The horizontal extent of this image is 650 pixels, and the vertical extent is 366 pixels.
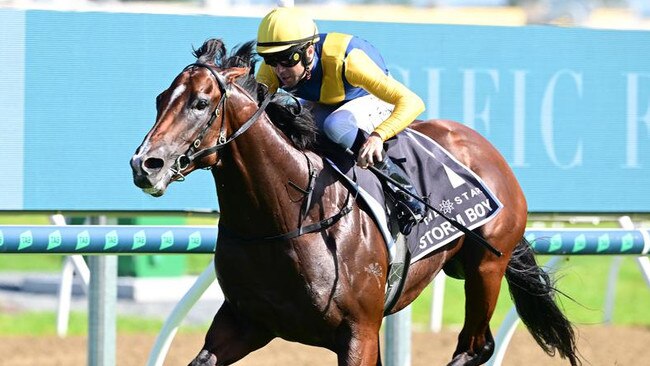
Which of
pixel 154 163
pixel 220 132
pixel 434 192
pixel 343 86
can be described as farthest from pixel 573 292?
pixel 154 163

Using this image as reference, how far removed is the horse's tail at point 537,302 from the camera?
16.7 feet

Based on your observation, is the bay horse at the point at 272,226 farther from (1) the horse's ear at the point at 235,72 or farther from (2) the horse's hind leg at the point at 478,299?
(2) the horse's hind leg at the point at 478,299

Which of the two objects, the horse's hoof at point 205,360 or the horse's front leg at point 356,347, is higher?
the horse's front leg at point 356,347

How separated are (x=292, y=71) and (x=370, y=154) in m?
0.35

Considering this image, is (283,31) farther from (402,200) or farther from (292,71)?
(402,200)

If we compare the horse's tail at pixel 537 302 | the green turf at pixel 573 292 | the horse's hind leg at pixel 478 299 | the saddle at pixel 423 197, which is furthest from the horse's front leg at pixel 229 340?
the green turf at pixel 573 292

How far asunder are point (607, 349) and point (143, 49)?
350 cm

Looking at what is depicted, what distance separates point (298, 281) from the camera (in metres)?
3.86

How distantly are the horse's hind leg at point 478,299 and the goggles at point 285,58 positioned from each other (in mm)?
1218

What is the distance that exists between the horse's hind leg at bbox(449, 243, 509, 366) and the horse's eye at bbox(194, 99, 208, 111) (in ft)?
5.03

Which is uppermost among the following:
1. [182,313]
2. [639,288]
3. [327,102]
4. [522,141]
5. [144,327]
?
[327,102]

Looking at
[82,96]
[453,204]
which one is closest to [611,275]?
[453,204]

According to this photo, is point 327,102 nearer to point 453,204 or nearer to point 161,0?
point 453,204

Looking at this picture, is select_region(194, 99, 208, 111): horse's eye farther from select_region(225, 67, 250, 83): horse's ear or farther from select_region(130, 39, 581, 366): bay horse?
select_region(225, 67, 250, 83): horse's ear
